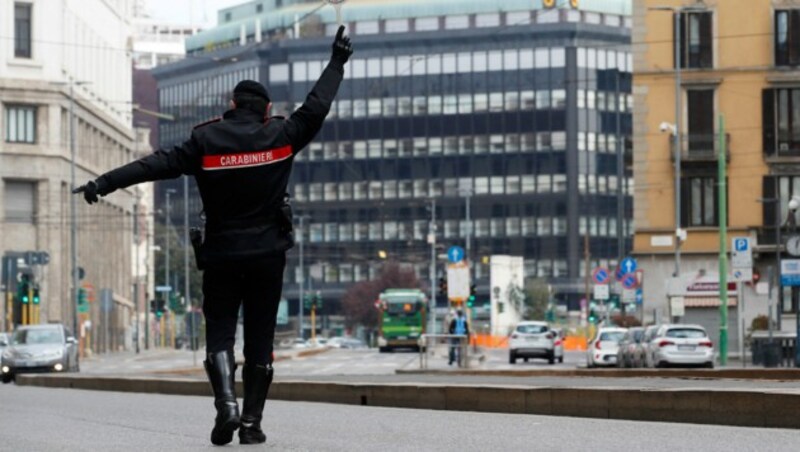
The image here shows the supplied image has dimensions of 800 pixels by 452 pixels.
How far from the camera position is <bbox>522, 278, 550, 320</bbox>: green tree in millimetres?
143250

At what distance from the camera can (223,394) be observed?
38.0 feet

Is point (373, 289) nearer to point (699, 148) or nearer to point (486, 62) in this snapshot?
point (486, 62)

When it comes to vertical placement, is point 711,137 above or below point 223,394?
above

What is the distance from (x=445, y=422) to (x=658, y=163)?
5947cm

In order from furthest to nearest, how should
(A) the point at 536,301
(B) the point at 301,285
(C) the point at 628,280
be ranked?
(B) the point at 301,285 → (A) the point at 536,301 → (C) the point at 628,280

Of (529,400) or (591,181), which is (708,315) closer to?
(529,400)

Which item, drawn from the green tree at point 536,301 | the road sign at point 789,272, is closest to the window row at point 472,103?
the green tree at point 536,301

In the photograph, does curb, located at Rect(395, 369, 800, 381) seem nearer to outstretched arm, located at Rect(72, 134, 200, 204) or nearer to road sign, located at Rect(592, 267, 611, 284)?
outstretched arm, located at Rect(72, 134, 200, 204)

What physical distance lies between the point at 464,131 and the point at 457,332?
9746 cm

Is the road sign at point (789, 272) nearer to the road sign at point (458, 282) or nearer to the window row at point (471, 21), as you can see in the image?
the road sign at point (458, 282)

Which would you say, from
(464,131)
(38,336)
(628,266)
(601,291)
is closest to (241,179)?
(38,336)

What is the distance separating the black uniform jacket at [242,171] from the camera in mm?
11602

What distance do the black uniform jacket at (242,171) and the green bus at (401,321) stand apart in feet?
290

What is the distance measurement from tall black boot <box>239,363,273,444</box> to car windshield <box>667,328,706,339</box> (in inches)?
1564
